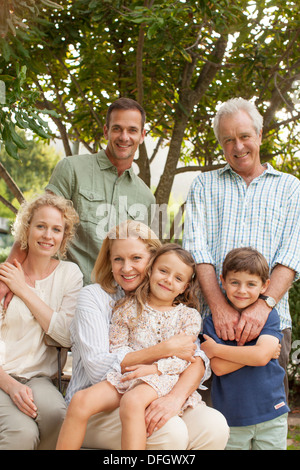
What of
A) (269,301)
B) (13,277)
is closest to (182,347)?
(269,301)

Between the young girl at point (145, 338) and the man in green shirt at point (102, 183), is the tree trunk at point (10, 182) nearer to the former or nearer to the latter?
the man in green shirt at point (102, 183)

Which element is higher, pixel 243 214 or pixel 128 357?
pixel 243 214

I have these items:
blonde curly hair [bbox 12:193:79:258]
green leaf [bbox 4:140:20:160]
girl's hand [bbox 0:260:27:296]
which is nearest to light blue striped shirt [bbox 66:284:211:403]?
girl's hand [bbox 0:260:27:296]

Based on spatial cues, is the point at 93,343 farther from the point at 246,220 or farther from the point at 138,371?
the point at 246,220

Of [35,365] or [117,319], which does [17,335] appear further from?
[117,319]

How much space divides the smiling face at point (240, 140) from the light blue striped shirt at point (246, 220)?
0.08m

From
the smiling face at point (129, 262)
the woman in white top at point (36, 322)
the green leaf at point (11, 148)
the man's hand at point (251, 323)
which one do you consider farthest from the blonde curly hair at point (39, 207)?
the man's hand at point (251, 323)

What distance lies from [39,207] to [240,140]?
1.17m

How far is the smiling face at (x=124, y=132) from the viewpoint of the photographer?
3.21 meters

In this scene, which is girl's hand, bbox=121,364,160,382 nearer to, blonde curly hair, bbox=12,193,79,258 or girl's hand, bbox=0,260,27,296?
girl's hand, bbox=0,260,27,296

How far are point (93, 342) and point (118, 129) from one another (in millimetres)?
1409

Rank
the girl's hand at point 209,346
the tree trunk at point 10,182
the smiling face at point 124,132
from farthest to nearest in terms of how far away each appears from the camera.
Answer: the tree trunk at point 10,182 < the smiling face at point 124,132 < the girl's hand at point 209,346

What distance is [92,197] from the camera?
10.8 ft

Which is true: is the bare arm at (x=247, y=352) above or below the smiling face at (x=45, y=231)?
below
